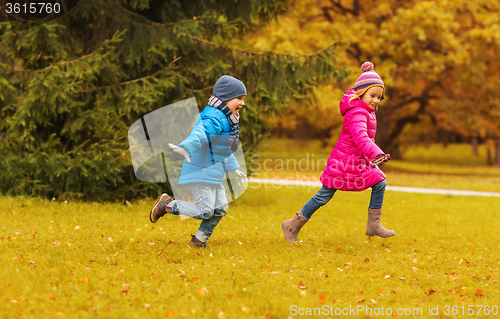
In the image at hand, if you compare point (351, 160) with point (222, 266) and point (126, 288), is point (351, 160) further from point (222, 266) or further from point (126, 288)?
point (126, 288)

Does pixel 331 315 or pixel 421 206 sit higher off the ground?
pixel 331 315

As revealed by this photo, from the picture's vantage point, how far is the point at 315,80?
9109 mm

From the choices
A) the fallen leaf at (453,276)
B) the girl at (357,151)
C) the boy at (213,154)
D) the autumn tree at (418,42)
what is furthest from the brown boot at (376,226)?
the autumn tree at (418,42)

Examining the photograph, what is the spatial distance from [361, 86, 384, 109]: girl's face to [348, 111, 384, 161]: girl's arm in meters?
0.16

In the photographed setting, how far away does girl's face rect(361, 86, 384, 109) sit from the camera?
5027 millimetres

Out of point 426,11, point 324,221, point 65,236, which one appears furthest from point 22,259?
point 426,11

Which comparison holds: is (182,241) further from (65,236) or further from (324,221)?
(324,221)

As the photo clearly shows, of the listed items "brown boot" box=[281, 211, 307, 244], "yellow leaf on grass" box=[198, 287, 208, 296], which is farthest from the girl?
"yellow leaf on grass" box=[198, 287, 208, 296]

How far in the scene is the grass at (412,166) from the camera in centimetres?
1535

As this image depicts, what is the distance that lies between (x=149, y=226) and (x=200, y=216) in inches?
72.2

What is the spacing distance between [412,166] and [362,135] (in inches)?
968

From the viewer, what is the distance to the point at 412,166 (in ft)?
91.0

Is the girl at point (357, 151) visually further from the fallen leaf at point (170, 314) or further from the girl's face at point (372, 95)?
the fallen leaf at point (170, 314)

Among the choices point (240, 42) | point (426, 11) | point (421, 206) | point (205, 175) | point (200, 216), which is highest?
point (426, 11)
